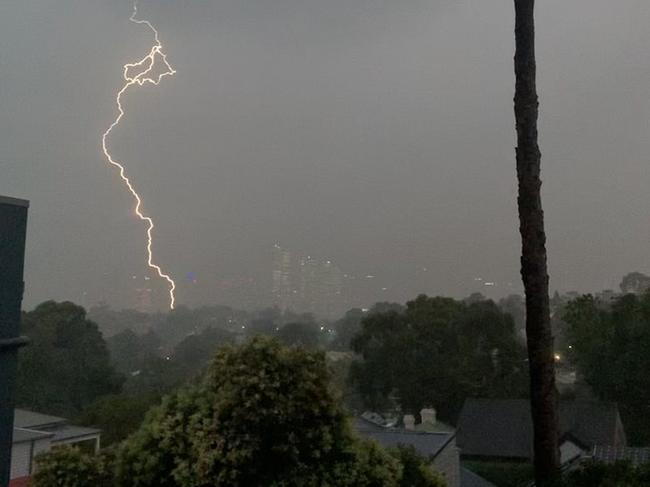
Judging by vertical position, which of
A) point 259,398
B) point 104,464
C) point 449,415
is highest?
point 259,398

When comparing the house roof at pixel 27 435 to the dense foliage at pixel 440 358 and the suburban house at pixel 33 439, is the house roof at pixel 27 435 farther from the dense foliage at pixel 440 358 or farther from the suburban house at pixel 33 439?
the dense foliage at pixel 440 358

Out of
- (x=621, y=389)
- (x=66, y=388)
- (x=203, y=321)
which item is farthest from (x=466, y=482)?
(x=203, y=321)

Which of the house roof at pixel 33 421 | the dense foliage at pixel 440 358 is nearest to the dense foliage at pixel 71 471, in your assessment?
the house roof at pixel 33 421

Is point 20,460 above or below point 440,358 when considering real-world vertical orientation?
below

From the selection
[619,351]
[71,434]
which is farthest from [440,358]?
[71,434]

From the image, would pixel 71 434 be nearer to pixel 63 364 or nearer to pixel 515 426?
pixel 63 364

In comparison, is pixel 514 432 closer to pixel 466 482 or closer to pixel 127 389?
pixel 466 482
